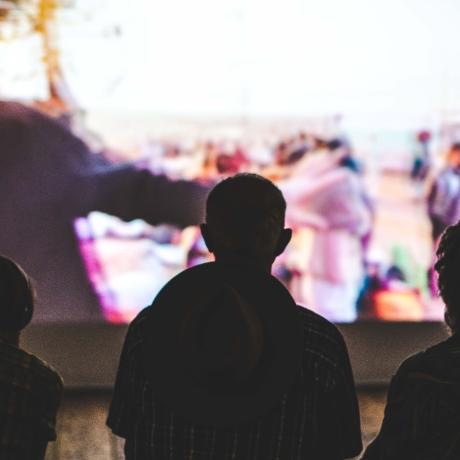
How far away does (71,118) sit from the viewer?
14.0 ft

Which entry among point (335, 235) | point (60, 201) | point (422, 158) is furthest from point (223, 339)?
point (422, 158)

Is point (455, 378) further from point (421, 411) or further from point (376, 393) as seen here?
point (376, 393)

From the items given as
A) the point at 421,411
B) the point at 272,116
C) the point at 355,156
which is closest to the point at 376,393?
the point at 355,156

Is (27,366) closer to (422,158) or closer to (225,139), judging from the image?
(225,139)

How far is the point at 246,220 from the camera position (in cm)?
153

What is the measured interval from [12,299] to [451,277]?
848mm

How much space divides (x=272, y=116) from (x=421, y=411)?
302 centimetres

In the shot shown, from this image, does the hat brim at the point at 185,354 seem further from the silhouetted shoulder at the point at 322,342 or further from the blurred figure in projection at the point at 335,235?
the blurred figure in projection at the point at 335,235

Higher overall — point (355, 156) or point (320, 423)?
point (355, 156)

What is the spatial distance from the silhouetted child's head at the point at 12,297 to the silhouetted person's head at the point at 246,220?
1.32ft

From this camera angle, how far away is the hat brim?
4.73 ft

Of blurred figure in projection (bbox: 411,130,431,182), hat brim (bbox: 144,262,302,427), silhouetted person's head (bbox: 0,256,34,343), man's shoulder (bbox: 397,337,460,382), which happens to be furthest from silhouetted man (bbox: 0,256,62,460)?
blurred figure in projection (bbox: 411,130,431,182)

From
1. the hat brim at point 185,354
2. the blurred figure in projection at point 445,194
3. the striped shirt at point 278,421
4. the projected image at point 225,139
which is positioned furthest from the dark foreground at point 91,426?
the hat brim at point 185,354

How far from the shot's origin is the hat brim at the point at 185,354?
1.44 m
